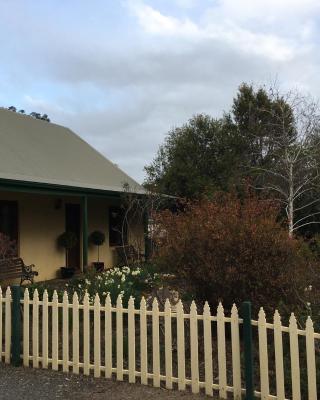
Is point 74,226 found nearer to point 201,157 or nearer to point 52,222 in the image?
point 52,222

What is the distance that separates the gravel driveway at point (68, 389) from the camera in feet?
16.1

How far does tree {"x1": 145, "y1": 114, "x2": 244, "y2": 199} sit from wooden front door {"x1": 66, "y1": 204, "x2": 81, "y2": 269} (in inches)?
218

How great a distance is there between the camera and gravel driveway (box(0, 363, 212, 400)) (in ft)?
16.1

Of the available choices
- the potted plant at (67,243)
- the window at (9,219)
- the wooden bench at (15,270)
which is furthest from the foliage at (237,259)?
the potted plant at (67,243)

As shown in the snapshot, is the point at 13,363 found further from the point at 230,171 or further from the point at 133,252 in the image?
the point at 230,171

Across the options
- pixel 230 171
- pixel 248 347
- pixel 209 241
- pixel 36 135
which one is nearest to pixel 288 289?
pixel 209 241

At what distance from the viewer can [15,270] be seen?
1185 centimetres

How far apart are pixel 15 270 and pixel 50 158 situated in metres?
4.06

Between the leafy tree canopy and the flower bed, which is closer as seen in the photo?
the flower bed

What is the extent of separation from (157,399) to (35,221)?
31.8 ft

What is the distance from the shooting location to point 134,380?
17.4ft

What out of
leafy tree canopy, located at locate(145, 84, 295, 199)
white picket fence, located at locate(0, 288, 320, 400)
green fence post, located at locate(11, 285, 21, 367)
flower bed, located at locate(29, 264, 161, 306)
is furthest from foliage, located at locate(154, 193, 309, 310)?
leafy tree canopy, located at locate(145, 84, 295, 199)

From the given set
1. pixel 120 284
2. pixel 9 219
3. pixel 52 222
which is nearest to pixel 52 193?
pixel 9 219

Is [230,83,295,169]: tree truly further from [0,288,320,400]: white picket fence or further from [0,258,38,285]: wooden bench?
[0,288,320,400]: white picket fence
